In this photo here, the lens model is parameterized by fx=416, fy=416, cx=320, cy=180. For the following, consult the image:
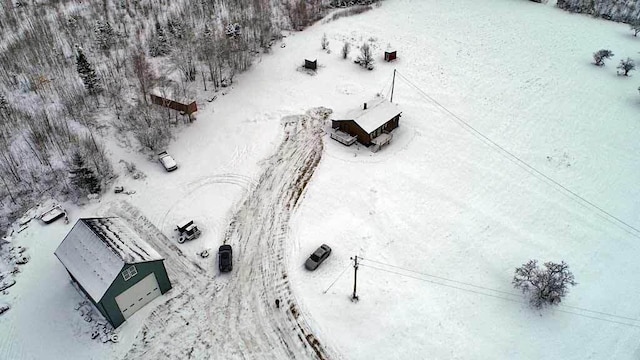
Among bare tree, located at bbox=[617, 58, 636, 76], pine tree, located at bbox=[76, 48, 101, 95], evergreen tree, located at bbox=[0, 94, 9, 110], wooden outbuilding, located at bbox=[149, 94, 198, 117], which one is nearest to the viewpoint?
evergreen tree, located at bbox=[0, 94, 9, 110]

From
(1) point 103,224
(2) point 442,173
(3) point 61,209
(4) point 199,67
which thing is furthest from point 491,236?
(4) point 199,67

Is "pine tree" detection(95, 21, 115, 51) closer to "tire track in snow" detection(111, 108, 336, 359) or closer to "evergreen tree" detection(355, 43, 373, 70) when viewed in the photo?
"tire track in snow" detection(111, 108, 336, 359)

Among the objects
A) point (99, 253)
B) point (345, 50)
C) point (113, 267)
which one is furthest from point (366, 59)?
point (113, 267)

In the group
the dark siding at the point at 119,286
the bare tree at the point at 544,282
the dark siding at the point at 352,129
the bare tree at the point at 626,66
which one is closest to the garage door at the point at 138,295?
the dark siding at the point at 119,286

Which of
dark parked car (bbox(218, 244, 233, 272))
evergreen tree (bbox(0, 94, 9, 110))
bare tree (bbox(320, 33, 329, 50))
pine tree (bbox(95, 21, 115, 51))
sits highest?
pine tree (bbox(95, 21, 115, 51))

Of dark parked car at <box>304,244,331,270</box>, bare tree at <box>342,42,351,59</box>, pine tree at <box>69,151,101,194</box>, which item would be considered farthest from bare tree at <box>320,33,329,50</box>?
dark parked car at <box>304,244,331,270</box>

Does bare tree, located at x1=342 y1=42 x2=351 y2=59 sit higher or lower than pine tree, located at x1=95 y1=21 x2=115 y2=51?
lower

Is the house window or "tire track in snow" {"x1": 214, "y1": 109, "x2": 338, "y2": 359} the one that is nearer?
the house window

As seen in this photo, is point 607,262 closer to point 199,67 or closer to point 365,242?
point 365,242
